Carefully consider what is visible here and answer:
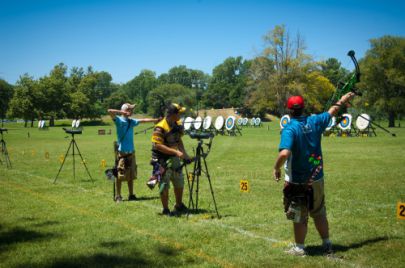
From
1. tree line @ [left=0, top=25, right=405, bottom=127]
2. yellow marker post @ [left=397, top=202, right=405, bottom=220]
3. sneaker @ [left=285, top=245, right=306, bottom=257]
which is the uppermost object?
tree line @ [left=0, top=25, right=405, bottom=127]

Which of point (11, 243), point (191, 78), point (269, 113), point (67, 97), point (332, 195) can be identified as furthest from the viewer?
point (191, 78)

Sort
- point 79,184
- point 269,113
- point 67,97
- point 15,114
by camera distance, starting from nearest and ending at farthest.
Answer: point 79,184 < point 15,114 < point 67,97 < point 269,113

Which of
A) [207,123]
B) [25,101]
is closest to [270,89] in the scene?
[207,123]

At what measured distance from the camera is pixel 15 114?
75.2 m

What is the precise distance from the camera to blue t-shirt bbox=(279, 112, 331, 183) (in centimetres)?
499

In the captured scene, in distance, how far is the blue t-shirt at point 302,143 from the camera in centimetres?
499

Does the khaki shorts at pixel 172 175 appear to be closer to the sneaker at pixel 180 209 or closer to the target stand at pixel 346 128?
the sneaker at pixel 180 209

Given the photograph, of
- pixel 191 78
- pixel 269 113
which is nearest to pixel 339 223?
pixel 269 113

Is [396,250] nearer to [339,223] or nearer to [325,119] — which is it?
[339,223]

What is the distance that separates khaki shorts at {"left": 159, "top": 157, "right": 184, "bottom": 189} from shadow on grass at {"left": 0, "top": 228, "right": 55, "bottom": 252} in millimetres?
2108

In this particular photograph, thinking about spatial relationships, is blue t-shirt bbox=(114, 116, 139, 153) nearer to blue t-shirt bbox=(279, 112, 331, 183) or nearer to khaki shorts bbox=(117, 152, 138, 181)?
khaki shorts bbox=(117, 152, 138, 181)

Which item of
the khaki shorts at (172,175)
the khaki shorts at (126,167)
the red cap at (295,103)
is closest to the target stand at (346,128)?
the khaki shorts at (126,167)

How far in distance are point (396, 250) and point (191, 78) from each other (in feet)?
484

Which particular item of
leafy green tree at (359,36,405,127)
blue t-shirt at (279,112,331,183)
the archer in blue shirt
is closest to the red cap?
the archer in blue shirt
